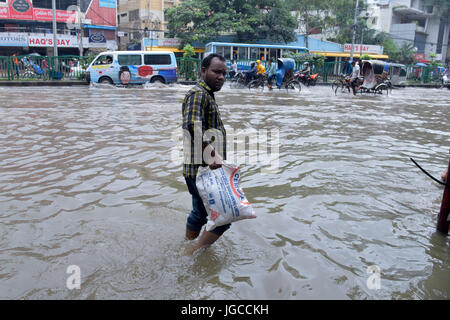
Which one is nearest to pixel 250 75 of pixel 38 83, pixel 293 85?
pixel 293 85

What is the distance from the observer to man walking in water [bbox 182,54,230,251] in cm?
242

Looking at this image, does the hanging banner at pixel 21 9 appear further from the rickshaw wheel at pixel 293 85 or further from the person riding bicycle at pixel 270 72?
the rickshaw wheel at pixel 293 85

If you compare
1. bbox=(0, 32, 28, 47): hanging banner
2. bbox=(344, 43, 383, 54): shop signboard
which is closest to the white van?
bbox=(0, 32, 28, 47): hanging banner

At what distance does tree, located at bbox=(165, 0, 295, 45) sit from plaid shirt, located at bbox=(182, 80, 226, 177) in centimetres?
2948

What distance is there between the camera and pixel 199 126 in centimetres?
242

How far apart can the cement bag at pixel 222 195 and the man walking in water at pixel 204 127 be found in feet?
0.22

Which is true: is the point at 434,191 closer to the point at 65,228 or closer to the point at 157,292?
the point at 157,292

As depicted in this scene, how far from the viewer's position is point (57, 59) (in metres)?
20.6

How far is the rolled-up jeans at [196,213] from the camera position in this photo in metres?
2.58

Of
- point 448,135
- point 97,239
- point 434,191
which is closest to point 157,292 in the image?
point 97,239

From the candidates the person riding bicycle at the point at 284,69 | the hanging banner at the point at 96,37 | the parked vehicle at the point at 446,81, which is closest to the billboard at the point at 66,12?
the hanging banner at the point at 96,37

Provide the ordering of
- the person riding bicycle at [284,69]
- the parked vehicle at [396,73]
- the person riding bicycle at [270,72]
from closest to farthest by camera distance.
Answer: the person riding bicycle at [284,69]
the person riding bicycle at [270,72]
the parked vehicle at [396,73]

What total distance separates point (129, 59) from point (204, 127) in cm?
1761

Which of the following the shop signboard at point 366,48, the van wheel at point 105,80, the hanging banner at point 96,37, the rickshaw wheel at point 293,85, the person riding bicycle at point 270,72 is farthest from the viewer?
the shop signboard at point 366,48
